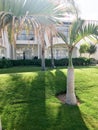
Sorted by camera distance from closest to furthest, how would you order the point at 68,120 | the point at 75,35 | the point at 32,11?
1. the point at 32,11
2. the point at 68,120
3. the point at 75,35

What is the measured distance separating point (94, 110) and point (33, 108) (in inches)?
87.4

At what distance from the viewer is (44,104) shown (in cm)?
1005

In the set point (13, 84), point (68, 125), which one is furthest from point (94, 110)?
point (13, 84)

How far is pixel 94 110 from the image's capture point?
32.1 feet

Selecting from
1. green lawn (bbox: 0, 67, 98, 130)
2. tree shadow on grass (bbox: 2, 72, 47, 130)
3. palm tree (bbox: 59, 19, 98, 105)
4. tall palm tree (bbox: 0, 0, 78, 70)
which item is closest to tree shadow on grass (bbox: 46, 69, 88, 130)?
green lawn (bbox: 0, 67, 98, 130)

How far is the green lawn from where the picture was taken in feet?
28.5

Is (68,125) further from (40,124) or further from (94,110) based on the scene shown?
(94,110)

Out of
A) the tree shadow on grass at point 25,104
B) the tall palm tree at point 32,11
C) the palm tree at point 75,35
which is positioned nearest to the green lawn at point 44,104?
the tree shadow on grass at point 25,104

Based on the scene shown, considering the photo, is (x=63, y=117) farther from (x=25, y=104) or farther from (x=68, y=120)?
(x=25, y=104)

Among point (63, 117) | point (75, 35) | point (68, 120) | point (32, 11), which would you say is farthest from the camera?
point (75, 35)

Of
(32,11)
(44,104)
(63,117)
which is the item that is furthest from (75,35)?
(32,11)

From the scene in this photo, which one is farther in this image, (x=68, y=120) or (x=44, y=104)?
(x=44, y=104)

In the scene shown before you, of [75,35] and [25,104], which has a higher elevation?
[75,35]

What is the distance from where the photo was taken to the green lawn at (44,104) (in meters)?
8.68
